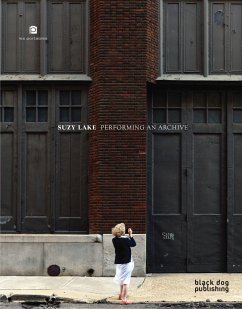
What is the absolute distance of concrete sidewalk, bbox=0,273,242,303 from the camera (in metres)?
11.8

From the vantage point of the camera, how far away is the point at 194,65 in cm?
1470

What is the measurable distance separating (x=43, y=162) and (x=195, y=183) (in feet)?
11.2

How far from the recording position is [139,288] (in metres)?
12.7

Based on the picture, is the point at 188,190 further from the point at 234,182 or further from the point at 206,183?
the point at 234,182

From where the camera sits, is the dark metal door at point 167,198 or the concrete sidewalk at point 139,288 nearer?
the concrete sidewalk at point 139,288

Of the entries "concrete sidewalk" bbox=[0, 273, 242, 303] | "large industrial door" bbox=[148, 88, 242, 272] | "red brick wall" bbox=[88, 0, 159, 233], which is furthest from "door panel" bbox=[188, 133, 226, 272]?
"red brick wall" bbox=[88, 0, 159, 233]

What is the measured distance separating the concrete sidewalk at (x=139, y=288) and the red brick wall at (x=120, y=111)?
49.8 inches

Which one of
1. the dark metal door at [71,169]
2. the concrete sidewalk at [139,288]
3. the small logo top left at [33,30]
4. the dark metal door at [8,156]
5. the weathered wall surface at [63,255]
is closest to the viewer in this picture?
the concrete sidewalk at [139,288]

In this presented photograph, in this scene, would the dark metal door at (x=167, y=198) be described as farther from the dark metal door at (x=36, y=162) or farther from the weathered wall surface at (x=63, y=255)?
the dark metal door at (x=36, y=162)

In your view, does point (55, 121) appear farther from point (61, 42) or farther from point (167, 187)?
point (167, 187)

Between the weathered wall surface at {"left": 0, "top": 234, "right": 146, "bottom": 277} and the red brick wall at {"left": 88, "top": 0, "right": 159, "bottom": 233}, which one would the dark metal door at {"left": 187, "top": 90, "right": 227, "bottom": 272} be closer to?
the red brick wall at {"left": 88, "top": 0, "right": 159, "bottom": 233}

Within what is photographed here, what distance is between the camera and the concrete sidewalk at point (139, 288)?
38.6 ft

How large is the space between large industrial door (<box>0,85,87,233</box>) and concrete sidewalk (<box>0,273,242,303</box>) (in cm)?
136

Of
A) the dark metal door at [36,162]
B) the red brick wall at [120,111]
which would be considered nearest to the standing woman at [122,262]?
the red brick wall at [120,111]
